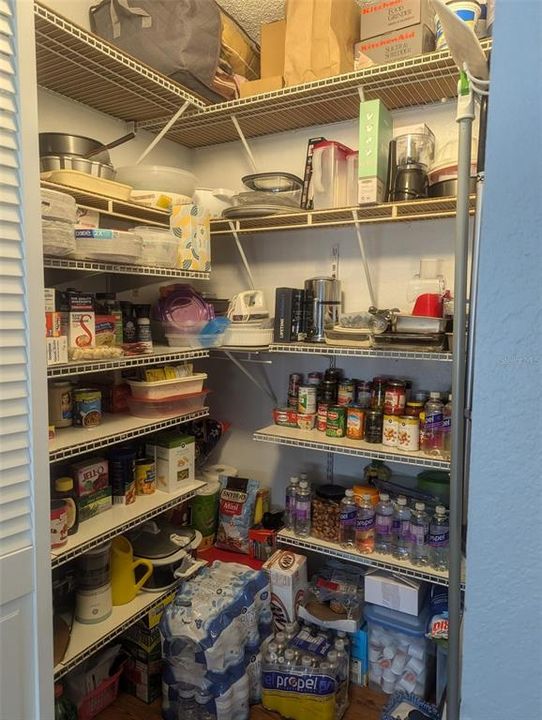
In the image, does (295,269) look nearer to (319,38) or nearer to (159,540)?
(319,38)

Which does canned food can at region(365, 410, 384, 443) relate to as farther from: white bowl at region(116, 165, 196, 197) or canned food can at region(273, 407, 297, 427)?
white bowl at region(116, 165, 196, 197)

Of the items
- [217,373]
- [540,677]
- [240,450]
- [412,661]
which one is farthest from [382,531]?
[540,677]

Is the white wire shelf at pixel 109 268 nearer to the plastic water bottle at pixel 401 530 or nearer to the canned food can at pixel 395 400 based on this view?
the canned food can at pixel 395 400

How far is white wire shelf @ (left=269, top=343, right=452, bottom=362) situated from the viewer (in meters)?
1.57

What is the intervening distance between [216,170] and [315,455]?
158cm

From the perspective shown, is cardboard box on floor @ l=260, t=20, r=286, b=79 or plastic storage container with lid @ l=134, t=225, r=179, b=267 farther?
cardboard box on floor @ l=260, t=20, r=286, b=79

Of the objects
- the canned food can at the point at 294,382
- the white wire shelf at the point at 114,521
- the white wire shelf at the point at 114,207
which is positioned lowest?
the white wire shelf at the point at 114,521

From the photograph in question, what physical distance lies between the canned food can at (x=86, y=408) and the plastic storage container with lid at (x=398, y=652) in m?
1.31

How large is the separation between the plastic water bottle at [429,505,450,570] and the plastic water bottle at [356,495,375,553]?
221 millimetres

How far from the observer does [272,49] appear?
2.01 metres

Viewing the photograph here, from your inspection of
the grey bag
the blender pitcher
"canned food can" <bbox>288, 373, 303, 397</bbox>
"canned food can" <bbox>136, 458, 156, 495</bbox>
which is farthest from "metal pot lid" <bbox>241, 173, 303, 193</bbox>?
"canned food can" <bbox>136, 458, 156, 495</bbox>

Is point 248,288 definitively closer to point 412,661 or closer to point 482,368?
point 412,661

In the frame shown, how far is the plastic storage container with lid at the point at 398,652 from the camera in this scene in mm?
1739

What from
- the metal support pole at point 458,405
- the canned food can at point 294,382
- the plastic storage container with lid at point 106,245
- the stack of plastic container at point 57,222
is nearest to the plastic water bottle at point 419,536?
the metal support pole at point 458,405
